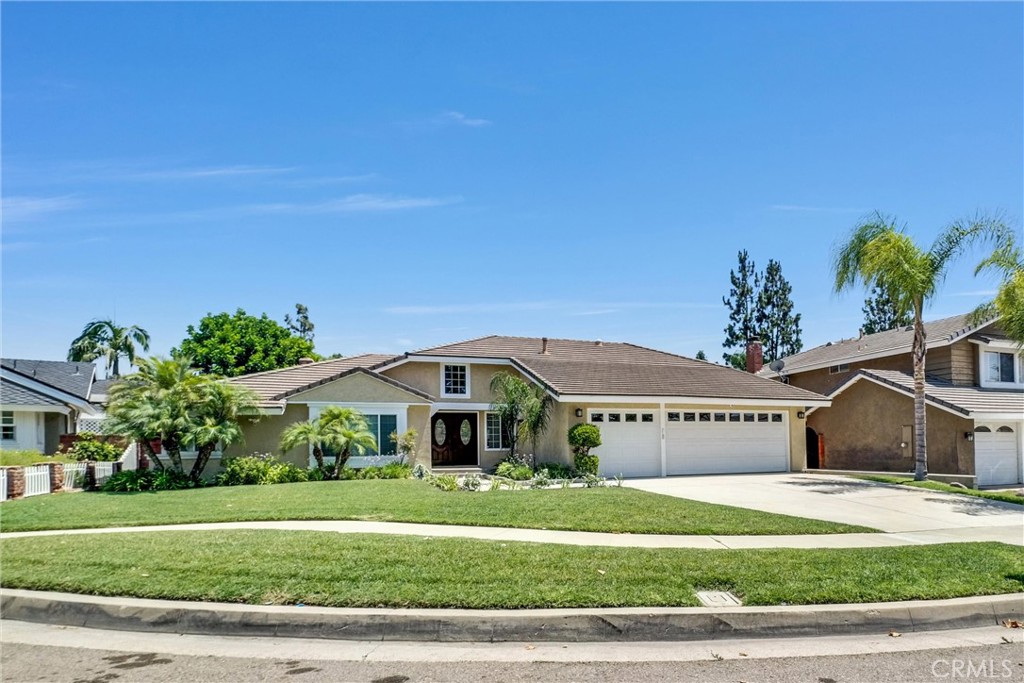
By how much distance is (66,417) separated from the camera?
28.4m

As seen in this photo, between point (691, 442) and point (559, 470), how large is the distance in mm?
5385

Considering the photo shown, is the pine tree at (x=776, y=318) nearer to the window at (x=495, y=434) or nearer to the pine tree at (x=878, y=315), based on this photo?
the pine tree at (x=878, y=315)

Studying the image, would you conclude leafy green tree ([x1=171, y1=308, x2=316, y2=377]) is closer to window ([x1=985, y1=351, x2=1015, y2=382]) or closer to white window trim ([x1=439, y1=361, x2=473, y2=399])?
white window trim ([x1=439, y1=361, x2=473, y2=399])

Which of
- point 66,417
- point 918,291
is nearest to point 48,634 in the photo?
point 918,291

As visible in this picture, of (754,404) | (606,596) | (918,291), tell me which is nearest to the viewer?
(606,596)

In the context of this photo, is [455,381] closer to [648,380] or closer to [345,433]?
[345,433]

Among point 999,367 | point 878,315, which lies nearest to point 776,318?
point 878,315

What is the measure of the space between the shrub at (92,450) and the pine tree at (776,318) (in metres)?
46.6

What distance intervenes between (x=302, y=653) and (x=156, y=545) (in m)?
4.35

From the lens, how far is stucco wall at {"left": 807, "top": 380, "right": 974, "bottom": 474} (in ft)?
78.5

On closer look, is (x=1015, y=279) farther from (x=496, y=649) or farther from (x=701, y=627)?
(x=496, y=649)

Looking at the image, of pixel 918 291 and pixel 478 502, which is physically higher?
pixel 918 291

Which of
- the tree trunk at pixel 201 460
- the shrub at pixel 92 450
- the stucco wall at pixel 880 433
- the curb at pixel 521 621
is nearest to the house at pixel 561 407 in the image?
the tree trunk at pixel 201 460

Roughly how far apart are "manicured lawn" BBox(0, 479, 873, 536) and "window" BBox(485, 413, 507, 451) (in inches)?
358
